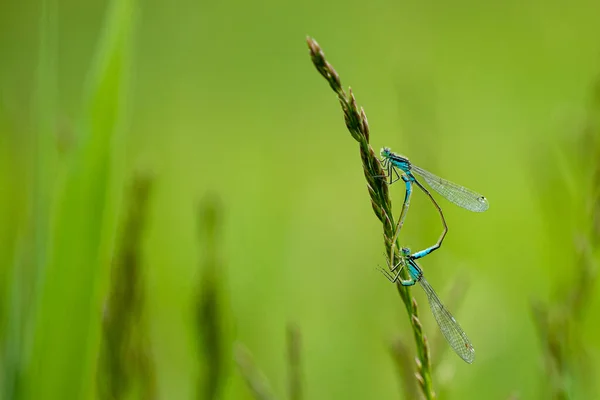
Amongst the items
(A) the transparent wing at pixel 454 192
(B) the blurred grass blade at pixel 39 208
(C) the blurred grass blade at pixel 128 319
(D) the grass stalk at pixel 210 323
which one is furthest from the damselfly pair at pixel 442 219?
(B) the blurred grass blade at pixel 39 208

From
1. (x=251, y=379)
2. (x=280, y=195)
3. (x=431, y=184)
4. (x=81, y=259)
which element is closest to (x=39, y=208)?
(x=81, y=259)

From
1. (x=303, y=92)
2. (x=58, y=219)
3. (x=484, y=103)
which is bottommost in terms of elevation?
(x=58, y=219)

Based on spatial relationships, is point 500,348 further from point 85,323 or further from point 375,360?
point 85,323

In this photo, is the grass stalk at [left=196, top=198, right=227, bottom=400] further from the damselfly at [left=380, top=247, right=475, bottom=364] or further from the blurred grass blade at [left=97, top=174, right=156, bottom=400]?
the damselfly at [left=380, top=247, right=475, bottom=364]

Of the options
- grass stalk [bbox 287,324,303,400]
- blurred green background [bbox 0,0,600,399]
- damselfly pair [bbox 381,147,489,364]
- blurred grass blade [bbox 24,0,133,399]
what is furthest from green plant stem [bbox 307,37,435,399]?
blurred grass blade [bbox 24,0,133,399]

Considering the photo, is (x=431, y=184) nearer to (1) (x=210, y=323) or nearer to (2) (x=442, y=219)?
(2) (x=442, y=219)

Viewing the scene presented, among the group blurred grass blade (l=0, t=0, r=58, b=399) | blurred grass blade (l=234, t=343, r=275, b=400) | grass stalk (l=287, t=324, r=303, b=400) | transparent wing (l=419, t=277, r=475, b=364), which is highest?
blurred grass blade (l=0, t=0, r=58, b=399)

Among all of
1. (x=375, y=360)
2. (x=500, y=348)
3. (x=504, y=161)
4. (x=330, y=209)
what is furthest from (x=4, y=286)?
(x=504, y=161)
